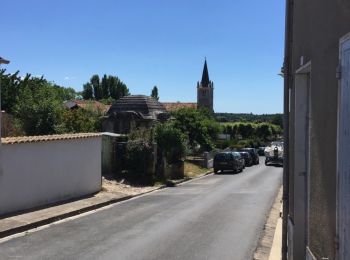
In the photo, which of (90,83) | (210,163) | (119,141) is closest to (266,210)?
(119,141)

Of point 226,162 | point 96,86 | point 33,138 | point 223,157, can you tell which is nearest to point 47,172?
point 33,138

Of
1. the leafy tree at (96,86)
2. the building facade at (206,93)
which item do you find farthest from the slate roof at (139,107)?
the building facade at (206,93)

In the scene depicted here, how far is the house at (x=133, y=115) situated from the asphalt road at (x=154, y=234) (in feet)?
96.9

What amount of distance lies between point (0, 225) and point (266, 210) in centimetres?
866

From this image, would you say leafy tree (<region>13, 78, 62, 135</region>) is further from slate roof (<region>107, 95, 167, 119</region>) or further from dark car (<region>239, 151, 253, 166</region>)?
dark car (<region>239, 151, 253, 166</region>)

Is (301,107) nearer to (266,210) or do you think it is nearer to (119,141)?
(266,210)

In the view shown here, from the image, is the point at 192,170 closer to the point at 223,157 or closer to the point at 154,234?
the point at 223,157

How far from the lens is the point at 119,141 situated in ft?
98.1

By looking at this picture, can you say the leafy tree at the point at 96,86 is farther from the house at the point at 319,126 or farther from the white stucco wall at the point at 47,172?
the house at the point at 319,126

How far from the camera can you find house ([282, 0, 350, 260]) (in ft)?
13.6

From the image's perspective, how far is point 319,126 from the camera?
5.46 m

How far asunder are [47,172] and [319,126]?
13502 mm

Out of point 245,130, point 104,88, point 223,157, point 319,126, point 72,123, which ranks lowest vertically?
point 223,157

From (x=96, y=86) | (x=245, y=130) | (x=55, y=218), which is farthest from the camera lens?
(x=96, y=86)
